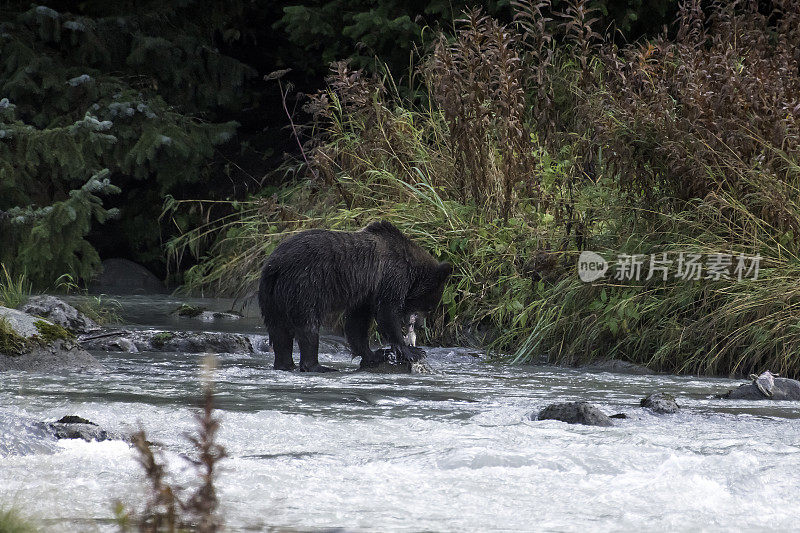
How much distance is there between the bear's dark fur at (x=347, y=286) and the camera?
766cm

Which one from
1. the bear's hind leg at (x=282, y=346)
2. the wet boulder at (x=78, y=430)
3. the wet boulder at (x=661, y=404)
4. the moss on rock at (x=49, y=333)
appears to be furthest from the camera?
the bear's hind leg at (x=282, y=346)

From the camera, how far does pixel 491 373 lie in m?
7.93

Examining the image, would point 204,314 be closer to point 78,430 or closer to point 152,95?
point 152,95

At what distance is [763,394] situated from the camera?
256 inches

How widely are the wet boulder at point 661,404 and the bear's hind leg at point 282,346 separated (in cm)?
274

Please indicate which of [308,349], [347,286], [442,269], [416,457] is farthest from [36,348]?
[416,457]

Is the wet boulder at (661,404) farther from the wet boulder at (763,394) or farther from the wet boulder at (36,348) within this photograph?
the wet boulder at (36,348)

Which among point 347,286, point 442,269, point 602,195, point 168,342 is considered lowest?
point 168,342

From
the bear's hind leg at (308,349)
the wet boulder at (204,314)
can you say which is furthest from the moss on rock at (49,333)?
the wet boulder at (204,314)

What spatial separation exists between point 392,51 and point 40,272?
5.61 m

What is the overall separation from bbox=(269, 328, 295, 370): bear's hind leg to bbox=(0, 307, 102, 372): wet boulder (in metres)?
1.24

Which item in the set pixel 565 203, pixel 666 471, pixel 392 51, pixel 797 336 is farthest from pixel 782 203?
pixel 392 51

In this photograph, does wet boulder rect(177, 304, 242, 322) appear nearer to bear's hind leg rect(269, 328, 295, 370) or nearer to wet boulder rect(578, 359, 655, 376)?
bear's hind leg rect(269, 328, 295, 370)

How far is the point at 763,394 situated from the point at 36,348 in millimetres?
4847
